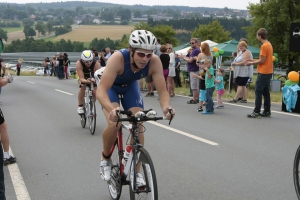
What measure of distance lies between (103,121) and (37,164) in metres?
4.88

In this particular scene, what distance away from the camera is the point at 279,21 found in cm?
6372

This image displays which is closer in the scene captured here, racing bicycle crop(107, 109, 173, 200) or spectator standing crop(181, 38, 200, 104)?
racing bicycle crop(107, 109, 173, 200)

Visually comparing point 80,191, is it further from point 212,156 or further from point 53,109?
point 53,109

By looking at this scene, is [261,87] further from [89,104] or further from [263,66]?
[89,104]

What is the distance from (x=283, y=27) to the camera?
2566 inches

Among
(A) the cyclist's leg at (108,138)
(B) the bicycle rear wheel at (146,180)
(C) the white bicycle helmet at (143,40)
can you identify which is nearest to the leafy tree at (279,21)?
(A) the cyclist's leg at (108,138)

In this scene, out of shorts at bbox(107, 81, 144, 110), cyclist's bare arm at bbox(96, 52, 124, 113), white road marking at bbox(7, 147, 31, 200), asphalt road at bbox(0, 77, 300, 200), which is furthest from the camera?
asphalt road at bbox(0, 77, 300, 200)

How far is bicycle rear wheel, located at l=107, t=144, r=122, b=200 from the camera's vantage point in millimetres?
5750

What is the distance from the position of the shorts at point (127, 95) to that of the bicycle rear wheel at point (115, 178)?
1.60ft

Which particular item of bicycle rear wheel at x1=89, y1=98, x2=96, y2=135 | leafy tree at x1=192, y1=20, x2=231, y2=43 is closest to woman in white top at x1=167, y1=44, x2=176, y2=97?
bicycle rear wheel at x1=89, y1=98, x2=96, y2=135

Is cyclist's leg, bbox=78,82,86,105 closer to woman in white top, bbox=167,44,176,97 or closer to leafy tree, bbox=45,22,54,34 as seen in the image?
woman in white top, bbox=167,44,176,97

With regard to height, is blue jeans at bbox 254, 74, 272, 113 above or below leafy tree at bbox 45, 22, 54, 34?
above

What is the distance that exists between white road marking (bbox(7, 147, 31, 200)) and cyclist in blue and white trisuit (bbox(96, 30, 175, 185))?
106cm

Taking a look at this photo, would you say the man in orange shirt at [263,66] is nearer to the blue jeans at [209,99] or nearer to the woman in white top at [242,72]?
the blue jeans at [209,99]
